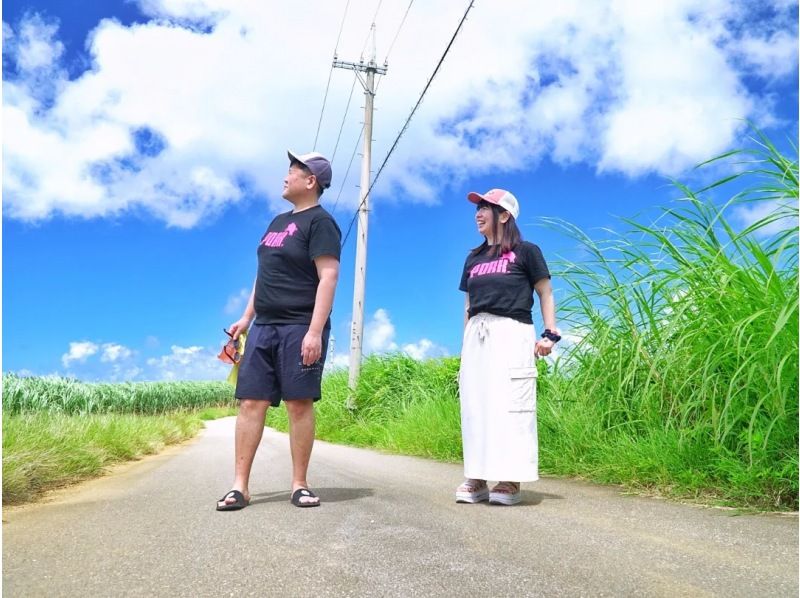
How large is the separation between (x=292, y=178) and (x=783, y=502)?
122 inches

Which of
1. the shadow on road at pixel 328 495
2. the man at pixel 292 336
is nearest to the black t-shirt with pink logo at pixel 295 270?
the man at pixel 292 336

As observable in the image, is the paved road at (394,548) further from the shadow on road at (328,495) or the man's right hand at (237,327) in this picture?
the man's right hand at (237,327)

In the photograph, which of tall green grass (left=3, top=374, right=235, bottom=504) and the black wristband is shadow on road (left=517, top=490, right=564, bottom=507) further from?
tall green grass (left=3, top=374, right=235, bottom=504)

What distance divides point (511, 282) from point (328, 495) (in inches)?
64.7

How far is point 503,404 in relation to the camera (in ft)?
13.0

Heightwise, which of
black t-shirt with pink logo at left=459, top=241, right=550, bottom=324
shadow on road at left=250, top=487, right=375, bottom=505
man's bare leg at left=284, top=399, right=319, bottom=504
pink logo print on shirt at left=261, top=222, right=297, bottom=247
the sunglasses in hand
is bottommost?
shadow on road at left=250, top=487, right=375, bottom=505

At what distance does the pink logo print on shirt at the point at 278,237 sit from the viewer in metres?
3.86

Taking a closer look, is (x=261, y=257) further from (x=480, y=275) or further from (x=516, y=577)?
(x=516, y=577)

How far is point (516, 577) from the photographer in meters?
2.25

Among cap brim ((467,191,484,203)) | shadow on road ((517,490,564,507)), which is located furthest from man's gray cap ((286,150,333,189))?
shadow on road ((517,490,564,507))

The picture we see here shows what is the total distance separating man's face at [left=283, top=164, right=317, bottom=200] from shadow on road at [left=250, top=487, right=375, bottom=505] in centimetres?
174

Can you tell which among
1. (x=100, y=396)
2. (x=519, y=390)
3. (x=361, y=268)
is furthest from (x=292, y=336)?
(x=100, y=396)

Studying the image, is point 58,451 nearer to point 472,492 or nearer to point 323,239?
point 323,239

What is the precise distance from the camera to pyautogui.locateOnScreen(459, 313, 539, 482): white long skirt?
12.8 feet
